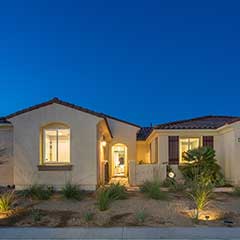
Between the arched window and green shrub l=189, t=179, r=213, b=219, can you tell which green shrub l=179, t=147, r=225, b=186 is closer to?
green shrub l=189, t=179, r=213, b=219

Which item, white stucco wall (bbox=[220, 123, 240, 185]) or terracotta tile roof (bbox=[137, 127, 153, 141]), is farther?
terracotta tile roof (bbox=[137, 127, 153, 141])

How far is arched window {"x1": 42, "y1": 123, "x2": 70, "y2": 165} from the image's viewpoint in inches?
662

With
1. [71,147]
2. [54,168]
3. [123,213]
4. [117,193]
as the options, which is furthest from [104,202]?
[54,168]

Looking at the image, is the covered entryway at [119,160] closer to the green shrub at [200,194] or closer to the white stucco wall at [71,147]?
the white stucco wall at [71,147]

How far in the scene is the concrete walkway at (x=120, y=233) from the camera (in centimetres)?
866

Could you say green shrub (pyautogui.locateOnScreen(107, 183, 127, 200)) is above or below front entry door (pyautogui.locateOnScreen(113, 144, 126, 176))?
below

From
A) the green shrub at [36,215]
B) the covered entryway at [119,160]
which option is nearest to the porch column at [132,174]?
the green shrub at [36,215]

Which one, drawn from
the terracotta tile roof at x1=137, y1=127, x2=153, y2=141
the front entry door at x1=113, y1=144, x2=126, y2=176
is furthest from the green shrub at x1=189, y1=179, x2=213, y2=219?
the terracotta tile roof at x1=137, y1=127, x2=153, y2=141

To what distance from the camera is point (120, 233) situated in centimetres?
900

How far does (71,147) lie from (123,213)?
19.3 feet

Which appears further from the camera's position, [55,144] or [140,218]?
[55,144]

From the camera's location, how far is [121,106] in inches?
3873

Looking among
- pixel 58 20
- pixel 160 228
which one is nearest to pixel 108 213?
pixel 160 228

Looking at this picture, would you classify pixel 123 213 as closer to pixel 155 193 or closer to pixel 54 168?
pixel 155 193
